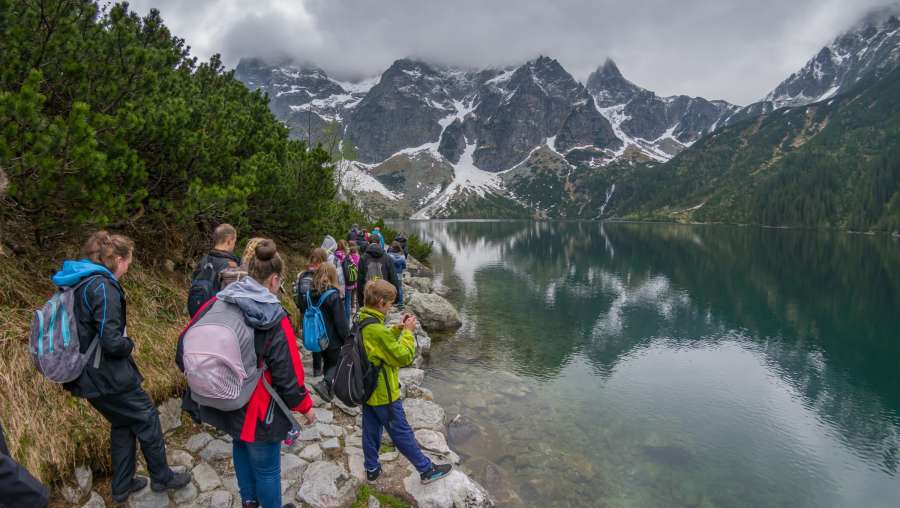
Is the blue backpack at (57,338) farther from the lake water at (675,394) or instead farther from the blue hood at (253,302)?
the lake water at (675,394)

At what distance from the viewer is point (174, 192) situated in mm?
8703

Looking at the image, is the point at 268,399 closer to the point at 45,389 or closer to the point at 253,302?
the point at 253,302

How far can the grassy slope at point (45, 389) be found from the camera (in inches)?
183

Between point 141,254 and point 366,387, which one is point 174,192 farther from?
point 366,387

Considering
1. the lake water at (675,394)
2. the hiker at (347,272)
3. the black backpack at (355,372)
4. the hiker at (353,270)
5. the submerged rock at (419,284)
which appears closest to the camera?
the black backpack at (355,372)

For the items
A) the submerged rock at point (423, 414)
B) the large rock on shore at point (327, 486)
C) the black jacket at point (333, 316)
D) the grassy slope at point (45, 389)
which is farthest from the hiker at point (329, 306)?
the grassy slope at point (45, 389)

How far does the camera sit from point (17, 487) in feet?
8.29

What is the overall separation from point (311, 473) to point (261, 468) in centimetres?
187

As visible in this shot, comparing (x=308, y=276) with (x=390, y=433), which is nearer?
(x=390, y=433)

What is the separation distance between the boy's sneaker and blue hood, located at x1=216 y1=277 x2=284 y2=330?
11.6 ft

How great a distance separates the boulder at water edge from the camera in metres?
5.89

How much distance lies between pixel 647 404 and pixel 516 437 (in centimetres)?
544

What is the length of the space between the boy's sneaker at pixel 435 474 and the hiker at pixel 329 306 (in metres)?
2.41

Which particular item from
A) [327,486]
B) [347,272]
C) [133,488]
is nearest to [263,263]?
[133,488]
